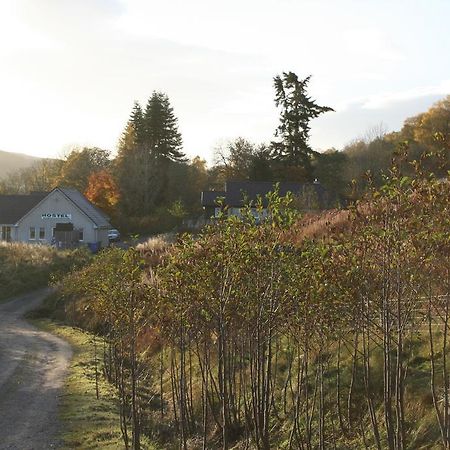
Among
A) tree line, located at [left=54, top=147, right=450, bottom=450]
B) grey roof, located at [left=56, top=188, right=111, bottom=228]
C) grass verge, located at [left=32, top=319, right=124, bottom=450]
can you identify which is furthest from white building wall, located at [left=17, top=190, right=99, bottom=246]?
tree line, located at [left=54, top=147, right=450, bottom=450]

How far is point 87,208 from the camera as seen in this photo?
58.1 m

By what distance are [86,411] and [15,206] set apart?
47507 millimetres

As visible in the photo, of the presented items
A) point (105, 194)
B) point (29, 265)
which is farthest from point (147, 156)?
point (29, 265)

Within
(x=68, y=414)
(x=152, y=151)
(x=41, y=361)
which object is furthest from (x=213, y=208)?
(x=68, y=414)

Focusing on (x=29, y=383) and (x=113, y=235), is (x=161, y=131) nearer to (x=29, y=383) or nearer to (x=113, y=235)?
(x=113, y=235)

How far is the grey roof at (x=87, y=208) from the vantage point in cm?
5665

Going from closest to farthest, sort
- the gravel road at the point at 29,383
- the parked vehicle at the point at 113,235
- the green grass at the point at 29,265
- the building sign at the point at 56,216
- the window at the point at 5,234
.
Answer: the gravel road at the point at 29,383
the green grass at the point at 29,265
the building sign at the point at 56,216
the window at the point at 5,234
the parked vehicle at the point at 113,235

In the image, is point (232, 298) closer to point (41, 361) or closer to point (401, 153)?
point (401, 153)

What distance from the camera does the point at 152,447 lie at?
1416 centimetres

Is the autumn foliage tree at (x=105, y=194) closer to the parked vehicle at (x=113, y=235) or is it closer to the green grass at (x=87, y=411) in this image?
the parked vehicle at (x=113, y=235)

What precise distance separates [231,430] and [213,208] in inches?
1942

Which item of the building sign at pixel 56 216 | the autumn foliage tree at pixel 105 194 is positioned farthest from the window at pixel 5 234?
the autumn foliage tree at pixel 105 194

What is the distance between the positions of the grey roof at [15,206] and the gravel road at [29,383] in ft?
88.9

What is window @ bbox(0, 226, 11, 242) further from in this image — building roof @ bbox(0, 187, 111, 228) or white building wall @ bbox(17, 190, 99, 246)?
white building wall @ bbox(17, 190, 99, 246)
